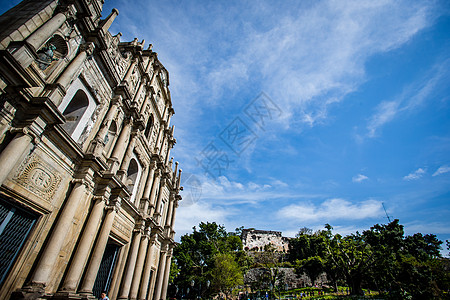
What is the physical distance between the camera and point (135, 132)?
12.9 m

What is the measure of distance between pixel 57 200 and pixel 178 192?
1360cm

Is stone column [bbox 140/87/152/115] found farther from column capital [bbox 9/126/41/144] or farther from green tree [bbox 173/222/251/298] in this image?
green tree [bbox 173/222/251/298]

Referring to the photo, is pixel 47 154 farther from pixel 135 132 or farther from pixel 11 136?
pixel 135 132

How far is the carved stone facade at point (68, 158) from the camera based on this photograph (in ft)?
20.2

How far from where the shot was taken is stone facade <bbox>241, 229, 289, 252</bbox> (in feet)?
218

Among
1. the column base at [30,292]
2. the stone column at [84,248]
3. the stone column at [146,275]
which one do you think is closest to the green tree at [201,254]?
the stone column at [146,275]

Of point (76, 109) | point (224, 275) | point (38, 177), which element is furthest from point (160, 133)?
point (224, 275)

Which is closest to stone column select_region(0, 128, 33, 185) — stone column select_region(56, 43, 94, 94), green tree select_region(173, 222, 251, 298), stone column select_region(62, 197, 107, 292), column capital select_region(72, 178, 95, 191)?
stone column select_region(56, 43, 94, 94)

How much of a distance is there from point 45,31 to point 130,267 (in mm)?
11056

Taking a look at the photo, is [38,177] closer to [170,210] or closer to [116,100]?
[116,100]

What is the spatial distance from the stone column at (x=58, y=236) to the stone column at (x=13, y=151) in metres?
2.33

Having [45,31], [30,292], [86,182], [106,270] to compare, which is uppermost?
[45,31]

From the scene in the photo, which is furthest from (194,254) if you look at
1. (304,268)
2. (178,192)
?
(304,268)

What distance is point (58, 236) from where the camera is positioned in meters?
7.12
